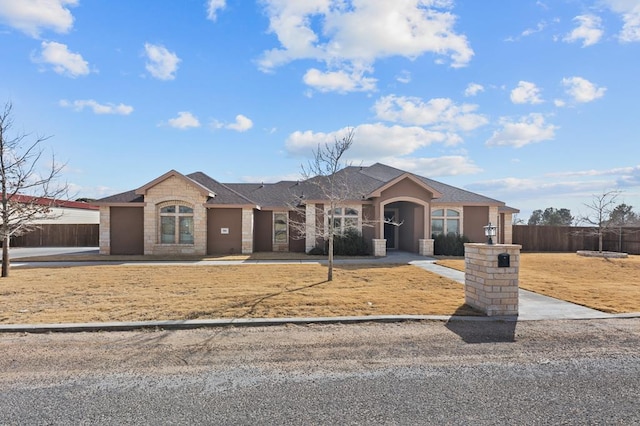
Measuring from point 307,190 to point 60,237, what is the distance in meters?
19.5

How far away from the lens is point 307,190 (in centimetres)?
2402

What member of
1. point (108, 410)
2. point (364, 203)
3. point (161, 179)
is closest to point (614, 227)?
point (364, 203)

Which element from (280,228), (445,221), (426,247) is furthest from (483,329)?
(280,228)

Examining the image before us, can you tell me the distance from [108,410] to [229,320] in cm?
296

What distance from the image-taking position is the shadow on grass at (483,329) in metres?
5.75

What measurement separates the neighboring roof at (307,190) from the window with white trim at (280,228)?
705 mm

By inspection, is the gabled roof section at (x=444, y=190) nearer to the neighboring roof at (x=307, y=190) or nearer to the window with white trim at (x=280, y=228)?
the neighboring roof at (x=307, y=190)

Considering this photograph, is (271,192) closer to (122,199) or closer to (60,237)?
(122,199)

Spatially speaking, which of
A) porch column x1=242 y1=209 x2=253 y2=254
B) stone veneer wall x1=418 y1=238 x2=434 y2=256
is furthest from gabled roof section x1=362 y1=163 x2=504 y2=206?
porch column x1=242 y1=209 x2=253 y2=254

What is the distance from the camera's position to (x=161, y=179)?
1927cm

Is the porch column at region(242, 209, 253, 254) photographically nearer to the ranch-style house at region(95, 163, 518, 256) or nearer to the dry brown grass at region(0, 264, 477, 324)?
A: the ranch-style house at region(95, 163, 518, 256)

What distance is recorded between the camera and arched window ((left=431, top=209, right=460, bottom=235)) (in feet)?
70.5

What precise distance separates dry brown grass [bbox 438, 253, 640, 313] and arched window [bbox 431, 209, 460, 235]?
5.30 meters

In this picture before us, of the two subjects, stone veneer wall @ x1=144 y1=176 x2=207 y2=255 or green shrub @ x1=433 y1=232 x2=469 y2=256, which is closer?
stone veneer wall @ x1=144 y1=176 x2=207 y2=255
